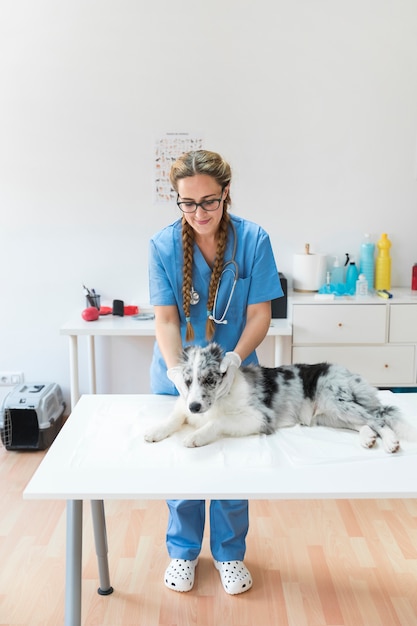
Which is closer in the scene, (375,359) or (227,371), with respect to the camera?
(227,371)

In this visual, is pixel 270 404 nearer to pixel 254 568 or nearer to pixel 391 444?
pixel 391 444

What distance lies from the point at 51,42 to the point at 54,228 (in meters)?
1.02

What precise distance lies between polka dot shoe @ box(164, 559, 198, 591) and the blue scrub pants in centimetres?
2

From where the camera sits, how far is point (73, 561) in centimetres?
170

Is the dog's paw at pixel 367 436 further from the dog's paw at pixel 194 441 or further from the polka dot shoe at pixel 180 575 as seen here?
the polka dot shoe at pixel 180 575

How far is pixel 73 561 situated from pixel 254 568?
98cm

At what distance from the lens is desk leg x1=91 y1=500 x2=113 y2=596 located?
2.17 meters

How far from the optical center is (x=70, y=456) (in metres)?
1.74

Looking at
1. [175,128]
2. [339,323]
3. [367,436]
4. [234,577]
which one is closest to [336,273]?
[339,323]

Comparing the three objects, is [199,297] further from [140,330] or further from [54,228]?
[54,228]

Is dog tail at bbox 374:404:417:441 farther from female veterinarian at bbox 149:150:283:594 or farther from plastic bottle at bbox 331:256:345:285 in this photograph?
plastic bottle at bbox 331:256:345:285

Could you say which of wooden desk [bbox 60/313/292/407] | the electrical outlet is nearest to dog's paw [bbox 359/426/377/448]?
wooden desk [bbox 60/313/292/407]

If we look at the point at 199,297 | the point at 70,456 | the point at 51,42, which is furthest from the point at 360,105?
the point at 70,456

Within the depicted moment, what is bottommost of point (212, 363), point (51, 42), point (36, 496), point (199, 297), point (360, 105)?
point (36, 496)
